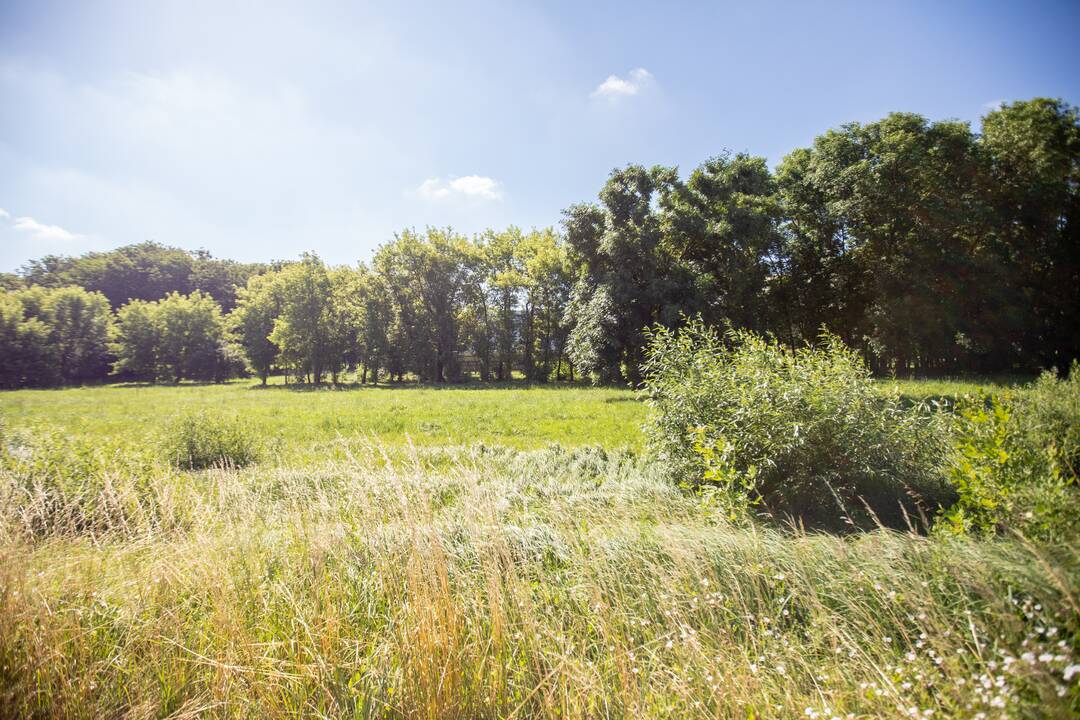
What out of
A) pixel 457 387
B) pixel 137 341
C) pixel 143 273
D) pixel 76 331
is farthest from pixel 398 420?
pixel 143 273

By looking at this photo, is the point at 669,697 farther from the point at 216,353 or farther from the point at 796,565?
the point at 216,353

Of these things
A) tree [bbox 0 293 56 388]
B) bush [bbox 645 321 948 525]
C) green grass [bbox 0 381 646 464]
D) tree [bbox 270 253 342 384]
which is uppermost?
tree [bbox 270 253 342 384]

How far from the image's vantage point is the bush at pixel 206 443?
10.1 m

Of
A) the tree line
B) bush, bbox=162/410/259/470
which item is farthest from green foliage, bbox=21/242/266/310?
bush, bbox=162/410/259/470

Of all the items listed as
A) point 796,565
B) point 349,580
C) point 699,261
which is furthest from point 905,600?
point 699,261

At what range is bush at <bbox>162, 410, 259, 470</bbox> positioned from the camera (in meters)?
10.1

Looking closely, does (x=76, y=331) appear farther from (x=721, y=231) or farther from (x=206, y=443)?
(x=721, y=231)

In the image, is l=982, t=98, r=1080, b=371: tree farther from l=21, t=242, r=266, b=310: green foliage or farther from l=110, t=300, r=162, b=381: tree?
l=110, t=300, r=162, b=381: tree

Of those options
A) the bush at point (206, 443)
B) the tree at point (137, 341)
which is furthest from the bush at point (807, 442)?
the tree at point (137, 341)

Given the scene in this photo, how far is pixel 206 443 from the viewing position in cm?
1057

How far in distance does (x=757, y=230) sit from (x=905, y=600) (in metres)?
25.5

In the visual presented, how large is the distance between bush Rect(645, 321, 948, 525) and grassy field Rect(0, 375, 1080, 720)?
139cm

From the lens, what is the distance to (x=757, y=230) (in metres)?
24.3

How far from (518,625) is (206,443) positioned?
1113 cm
